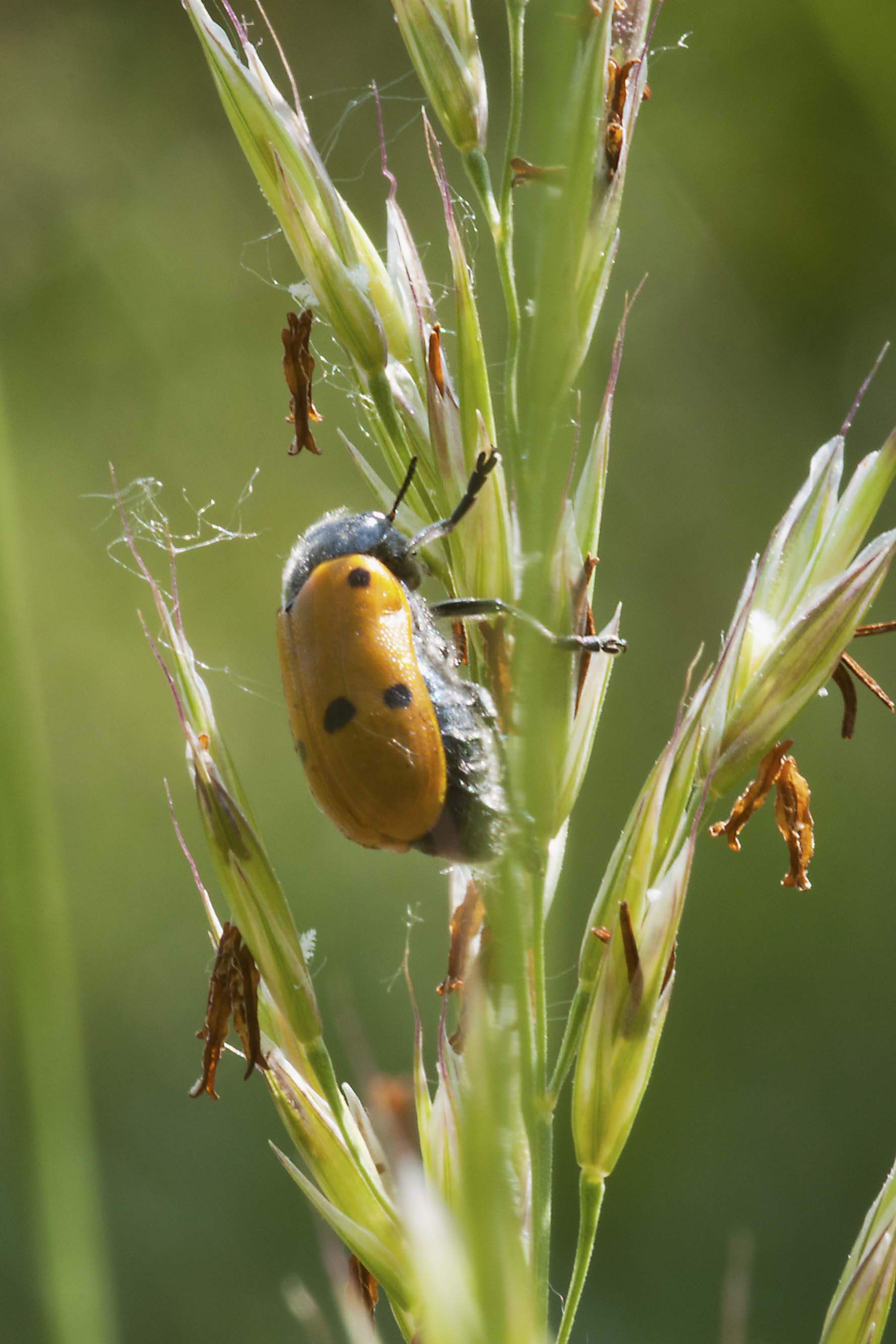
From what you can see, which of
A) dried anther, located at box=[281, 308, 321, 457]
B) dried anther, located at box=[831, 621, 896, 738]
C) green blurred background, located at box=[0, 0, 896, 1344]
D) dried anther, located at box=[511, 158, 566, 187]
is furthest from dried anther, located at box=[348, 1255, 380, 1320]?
green blurred background, located at box=[0, 0, 896, 1344]

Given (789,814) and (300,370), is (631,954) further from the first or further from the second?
(300,370)

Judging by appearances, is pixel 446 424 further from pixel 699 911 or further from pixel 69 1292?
pixel 699 911

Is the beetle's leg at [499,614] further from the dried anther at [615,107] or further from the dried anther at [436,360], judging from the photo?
the dried anther at [615,107]

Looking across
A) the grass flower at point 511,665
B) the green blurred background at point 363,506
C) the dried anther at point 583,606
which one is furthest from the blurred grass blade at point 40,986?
the green blurred background at point 363,506

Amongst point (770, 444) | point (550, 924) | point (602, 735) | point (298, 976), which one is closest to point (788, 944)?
point (602, 735)

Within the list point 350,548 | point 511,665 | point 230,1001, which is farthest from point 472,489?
point 350,548

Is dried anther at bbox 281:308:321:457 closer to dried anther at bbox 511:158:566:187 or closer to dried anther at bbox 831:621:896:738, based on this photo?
dried anther at bbox 511:158:566:187
